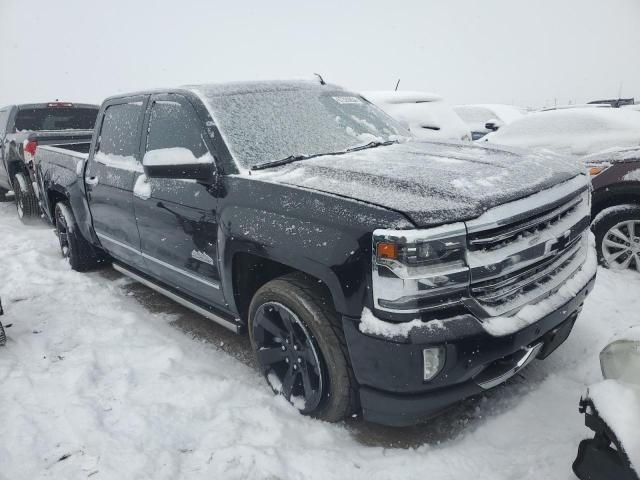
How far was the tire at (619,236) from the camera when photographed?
4.13 m

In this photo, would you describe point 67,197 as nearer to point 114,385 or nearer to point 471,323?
point 114,385

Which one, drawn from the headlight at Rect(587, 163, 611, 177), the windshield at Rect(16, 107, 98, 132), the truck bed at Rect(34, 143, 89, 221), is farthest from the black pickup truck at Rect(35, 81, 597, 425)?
the windshield at Rect(16, 107, 98, 132)

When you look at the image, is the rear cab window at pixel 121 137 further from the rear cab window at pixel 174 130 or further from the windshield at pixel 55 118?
the windshield at pixel 55 118

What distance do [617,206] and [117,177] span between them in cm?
429

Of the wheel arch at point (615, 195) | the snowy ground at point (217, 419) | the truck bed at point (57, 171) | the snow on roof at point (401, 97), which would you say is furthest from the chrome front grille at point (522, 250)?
the snow on roof at point (401, 97)

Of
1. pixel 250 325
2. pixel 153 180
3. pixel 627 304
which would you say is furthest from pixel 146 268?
pixel 627 304

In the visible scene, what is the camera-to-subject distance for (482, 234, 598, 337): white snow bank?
6.72 ft

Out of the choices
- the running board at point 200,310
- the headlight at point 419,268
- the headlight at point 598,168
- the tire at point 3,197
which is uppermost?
the headlight at point 419,268

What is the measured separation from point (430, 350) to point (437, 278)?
0.31 m

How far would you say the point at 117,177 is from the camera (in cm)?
379

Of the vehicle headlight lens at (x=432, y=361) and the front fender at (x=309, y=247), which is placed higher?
the front fender at (x=309, y=247)

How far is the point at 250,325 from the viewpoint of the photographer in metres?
2.81

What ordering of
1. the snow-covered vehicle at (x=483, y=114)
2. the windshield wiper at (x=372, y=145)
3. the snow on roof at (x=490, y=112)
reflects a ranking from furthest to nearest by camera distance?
the snow on roof at (x=490, y=112)
the snow-covered vehicle at (x=483, y=114)
the windshield wiper at (x=372, y=145)

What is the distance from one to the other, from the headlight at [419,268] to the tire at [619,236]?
9.75 feet
